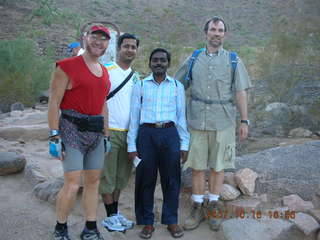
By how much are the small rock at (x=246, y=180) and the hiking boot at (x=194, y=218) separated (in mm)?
668

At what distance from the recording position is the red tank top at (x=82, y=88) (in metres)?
2.77

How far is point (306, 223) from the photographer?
352 centimetres

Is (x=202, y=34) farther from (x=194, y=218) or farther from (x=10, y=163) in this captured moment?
(x=194, y=218)

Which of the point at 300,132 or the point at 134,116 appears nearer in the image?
the point at 134,116

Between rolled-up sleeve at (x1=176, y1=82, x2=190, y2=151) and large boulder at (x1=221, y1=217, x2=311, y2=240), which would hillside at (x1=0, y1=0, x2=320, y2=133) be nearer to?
large boulder at (x1=221, y1=217, x2=311, y2=240)

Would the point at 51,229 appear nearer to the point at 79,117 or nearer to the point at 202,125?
the point at 79,117

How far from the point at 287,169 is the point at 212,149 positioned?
1397 millimetres

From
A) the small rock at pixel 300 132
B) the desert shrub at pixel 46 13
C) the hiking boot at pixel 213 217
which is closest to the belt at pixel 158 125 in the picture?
the hiking boot at pixel 213 217

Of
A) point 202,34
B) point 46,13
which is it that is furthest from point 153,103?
point 46,13

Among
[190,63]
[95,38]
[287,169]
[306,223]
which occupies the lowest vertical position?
[306,223]

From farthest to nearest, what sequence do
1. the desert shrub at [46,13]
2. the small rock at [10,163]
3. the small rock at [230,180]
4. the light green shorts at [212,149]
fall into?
the desert shrub at [46,13]
the small rock at [10,163]
the small rock at [230,180]
the light green shorts at [212,149]

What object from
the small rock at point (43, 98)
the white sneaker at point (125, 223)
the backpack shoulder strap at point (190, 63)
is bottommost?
the white sneaker at point (125, 223)

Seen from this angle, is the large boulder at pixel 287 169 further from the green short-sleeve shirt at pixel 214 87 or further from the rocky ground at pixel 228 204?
the green short-sleeve shirt at pixel 214 87
